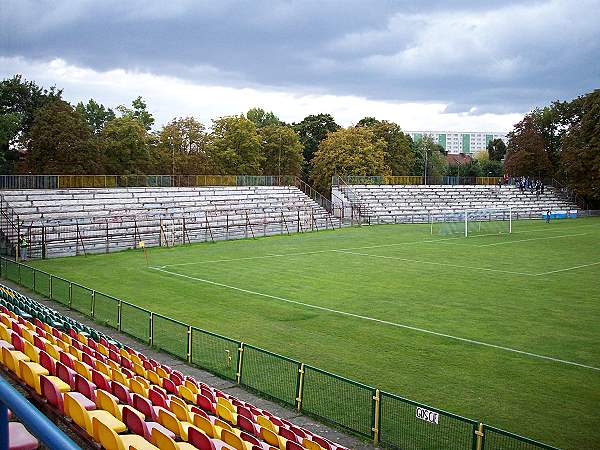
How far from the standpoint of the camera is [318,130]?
9800cm

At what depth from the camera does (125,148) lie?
6675cm

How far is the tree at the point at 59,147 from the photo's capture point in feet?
190

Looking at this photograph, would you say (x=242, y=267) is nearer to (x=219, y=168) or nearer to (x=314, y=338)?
(x=314, y=338)

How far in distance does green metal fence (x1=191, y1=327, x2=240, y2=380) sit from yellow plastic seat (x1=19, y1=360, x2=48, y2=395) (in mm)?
7215

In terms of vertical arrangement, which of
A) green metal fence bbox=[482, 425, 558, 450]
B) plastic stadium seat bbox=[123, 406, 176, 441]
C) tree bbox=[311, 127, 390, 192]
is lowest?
green metal fence bbox=[482, 425, 558, 450]

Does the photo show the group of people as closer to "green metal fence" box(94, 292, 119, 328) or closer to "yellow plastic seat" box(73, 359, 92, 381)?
"green metal fence" box(94, 292, 119, 328)

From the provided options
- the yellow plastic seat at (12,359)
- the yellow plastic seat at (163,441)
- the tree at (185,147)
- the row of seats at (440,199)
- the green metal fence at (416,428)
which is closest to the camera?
the yellow plastic seat at (163,441)

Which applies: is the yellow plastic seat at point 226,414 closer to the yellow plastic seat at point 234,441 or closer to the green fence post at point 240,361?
the yellow plastic seat at point 234,441

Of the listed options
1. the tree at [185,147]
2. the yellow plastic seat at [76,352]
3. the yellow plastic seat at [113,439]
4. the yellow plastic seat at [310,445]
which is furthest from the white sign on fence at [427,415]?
the tree at [185,147]

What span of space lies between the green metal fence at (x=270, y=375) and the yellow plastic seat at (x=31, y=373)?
5.94 meters

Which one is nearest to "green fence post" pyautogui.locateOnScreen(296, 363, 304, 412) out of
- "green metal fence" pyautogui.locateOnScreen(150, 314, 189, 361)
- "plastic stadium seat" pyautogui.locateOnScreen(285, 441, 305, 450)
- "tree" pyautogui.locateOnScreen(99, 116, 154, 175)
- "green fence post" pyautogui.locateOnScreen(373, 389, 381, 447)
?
"green fence post" pyautogui.locateOnScreen(373, 389, 381, 447)

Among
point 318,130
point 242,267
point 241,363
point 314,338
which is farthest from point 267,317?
point 318,130

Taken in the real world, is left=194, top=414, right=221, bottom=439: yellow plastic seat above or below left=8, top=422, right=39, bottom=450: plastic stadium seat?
below

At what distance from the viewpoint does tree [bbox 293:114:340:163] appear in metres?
97.6
